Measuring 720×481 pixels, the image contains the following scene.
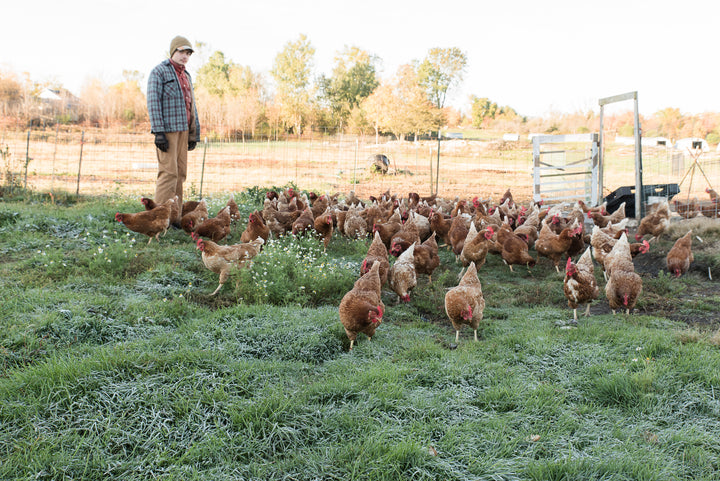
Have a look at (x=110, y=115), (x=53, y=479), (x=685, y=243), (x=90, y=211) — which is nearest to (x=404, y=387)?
(x=53, y=479)

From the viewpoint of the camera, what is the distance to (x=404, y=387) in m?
3.21

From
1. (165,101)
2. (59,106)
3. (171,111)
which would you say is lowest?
(171,111)

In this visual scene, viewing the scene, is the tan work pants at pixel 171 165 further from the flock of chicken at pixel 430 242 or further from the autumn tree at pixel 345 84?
the autumn tree at pixel 345 84

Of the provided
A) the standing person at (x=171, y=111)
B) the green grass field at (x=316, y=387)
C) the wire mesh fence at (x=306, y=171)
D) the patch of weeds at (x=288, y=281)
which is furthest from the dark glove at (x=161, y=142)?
the wire mesh fence at (x=306, y=171)

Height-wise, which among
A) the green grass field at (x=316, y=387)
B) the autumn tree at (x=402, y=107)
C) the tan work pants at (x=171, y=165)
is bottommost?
the green grass field at (x=316, y=387)

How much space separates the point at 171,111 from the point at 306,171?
14.7m

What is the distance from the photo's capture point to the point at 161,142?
7.00 meters

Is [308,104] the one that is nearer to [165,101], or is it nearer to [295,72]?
[295,72]

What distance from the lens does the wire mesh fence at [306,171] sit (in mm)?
13297

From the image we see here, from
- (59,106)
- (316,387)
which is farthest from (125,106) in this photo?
(316,387)

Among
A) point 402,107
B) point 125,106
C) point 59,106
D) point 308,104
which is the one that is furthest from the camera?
point 308,104

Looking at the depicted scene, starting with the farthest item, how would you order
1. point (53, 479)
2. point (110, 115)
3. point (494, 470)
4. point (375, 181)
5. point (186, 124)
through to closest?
1. point (110, 115)
2. point (375, 181)
3. point (186, 124)
4. point (494, 470)
5. point (53, 479)

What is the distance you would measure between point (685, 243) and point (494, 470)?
6079mm

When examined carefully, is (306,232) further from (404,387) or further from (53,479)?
(53,479)
